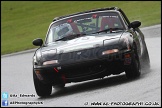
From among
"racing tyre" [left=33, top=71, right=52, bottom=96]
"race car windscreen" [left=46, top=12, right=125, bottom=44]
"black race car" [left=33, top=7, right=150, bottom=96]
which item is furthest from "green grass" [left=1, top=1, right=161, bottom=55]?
"racing tyre" [left=33, top=71, right=52, bottom=96]

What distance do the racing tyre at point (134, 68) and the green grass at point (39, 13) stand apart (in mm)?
16257

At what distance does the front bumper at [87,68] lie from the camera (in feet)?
28.9

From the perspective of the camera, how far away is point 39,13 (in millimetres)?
46188

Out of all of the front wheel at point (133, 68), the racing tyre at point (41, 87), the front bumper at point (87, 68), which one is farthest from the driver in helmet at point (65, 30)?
the front wheel at point (133, 68)

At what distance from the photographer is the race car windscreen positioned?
1037cm

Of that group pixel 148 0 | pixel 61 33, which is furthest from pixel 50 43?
pixel 148 0

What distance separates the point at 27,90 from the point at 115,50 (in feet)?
8.59

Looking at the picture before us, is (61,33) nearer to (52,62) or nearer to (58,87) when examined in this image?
(58,87)

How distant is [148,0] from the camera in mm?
41031

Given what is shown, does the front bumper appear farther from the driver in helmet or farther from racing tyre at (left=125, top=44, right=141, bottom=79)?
the driver in helmet

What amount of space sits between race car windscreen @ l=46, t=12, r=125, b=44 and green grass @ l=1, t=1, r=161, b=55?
48.6 feet

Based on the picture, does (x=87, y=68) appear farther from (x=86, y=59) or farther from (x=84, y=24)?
(x=84, y=24)

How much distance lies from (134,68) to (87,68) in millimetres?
807

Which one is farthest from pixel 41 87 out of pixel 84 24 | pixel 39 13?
pixel 39 13
